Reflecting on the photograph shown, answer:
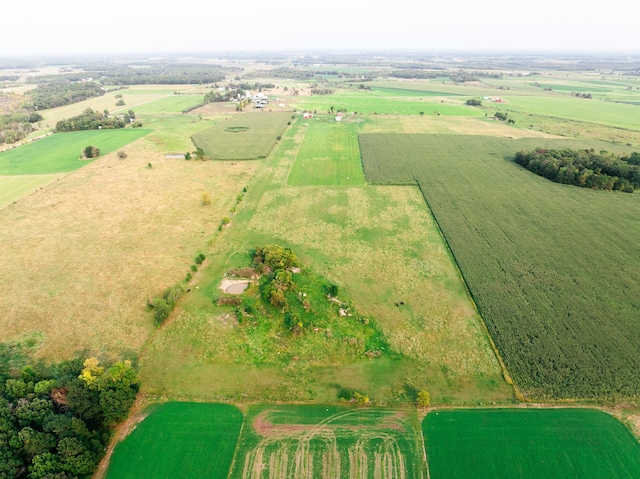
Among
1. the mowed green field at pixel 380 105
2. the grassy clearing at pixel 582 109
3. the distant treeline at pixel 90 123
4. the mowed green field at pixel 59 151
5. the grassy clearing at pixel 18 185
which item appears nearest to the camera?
the grassy clearing at pixel 18 185

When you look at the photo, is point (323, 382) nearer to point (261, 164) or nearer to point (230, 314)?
point (230, 314)

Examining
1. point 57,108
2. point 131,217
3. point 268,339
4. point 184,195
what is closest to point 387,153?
point 184,195

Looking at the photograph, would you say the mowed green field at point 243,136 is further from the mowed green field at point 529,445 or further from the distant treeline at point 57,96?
the distant treeline at point 57,96

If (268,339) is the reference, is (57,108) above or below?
above

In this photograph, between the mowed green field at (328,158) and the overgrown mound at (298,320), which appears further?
the mowed green field at (328,158)

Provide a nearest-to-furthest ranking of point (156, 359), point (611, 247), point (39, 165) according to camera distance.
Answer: point (156, 359), point (611, 247), point (39, 165)

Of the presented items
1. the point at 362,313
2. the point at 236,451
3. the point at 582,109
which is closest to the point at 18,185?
the point at 236,451

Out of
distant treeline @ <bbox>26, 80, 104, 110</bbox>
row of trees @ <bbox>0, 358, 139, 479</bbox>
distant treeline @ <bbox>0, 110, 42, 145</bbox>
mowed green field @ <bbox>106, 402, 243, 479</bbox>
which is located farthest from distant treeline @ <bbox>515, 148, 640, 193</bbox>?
distant treeline @ <bbox>26, 80, 104, 110</bbox>

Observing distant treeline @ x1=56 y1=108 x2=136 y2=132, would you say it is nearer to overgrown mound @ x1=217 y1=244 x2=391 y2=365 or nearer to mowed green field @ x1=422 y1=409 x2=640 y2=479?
overgrown mound @ x1=217 y1=244 x2=391 y2=365

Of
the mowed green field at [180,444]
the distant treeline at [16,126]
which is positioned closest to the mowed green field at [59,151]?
the distant treeline at [16,126]
